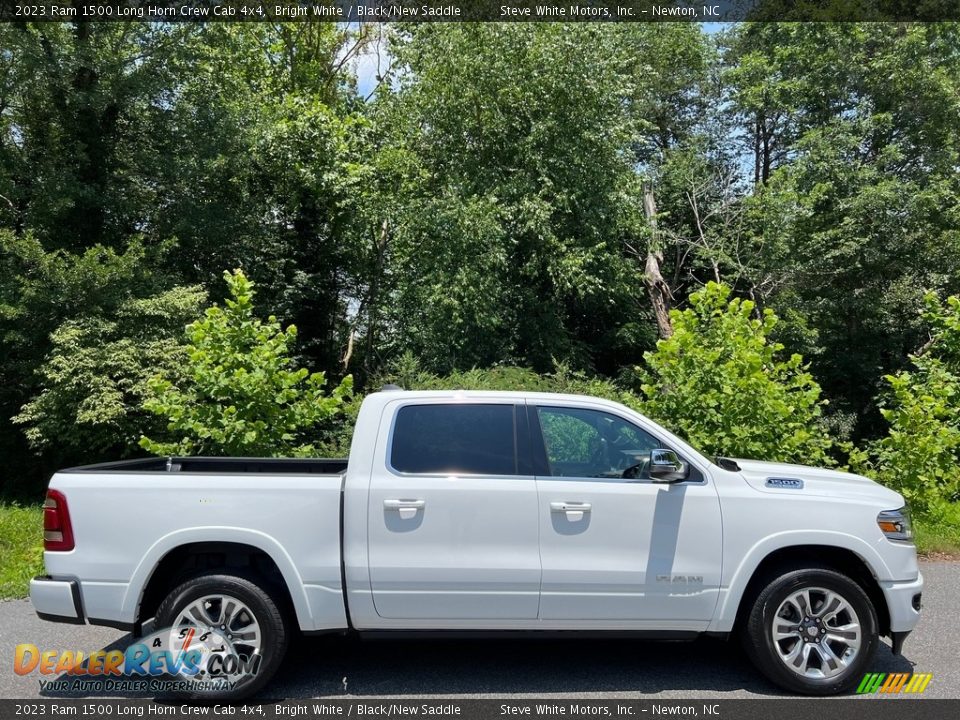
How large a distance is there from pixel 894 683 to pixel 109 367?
1099cm

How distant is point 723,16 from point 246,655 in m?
22.7

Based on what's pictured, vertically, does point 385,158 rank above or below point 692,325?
above

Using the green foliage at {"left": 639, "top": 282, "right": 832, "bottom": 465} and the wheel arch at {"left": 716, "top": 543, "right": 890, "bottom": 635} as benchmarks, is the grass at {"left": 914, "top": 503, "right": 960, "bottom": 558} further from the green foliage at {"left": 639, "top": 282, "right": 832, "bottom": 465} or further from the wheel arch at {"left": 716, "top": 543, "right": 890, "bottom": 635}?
the wheel arch at {"left": 716, "top": 543, "right": 890, "bottom": 635}

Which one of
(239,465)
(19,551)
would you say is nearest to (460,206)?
(19,551)

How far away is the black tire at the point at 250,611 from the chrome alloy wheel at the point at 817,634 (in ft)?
9.89

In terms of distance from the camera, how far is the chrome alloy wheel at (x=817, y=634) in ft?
16.6

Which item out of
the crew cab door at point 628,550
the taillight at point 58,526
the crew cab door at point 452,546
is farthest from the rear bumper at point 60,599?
the crew cab door at point 628,550

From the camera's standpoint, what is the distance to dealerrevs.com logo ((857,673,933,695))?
5137 millimetres

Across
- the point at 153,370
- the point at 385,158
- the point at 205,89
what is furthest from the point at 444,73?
the point at 153,370

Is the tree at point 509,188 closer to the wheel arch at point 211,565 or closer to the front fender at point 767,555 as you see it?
the wheel arch at point 211,565

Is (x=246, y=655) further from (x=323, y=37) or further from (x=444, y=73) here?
(x=323, y=37)

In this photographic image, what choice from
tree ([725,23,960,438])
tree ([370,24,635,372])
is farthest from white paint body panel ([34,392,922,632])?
tree ([725,23,960,438])

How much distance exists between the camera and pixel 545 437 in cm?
533

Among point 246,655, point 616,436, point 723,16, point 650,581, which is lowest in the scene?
point 246,655
